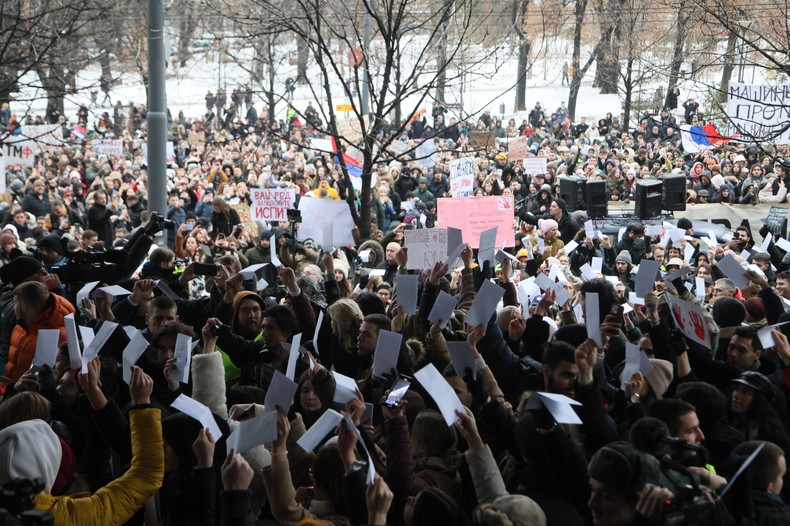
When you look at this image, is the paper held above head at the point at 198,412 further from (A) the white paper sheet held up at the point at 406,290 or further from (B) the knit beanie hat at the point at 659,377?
(A) the white paper sheet held up at the point at 406,290

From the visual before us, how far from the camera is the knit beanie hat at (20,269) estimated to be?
6762 mm

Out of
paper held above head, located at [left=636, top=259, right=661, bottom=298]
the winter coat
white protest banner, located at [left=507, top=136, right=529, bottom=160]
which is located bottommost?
the winter coat

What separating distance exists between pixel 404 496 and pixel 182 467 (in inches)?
37.1

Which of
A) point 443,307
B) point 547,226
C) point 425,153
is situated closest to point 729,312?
point 443,307

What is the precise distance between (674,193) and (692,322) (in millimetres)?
9985

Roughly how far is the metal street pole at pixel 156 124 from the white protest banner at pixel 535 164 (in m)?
12.5

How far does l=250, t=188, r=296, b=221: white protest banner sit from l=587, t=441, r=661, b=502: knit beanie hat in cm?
1092

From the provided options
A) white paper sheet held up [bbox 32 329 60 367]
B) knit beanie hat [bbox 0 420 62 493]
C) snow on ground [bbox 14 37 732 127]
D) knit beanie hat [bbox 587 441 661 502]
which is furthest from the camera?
snow on ground [bbox 14 37 732 127]

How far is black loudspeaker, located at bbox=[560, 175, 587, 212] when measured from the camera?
16.3m

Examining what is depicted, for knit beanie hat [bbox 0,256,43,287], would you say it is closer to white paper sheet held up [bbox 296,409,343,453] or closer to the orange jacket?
the orange jacket

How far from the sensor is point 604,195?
15336 mm

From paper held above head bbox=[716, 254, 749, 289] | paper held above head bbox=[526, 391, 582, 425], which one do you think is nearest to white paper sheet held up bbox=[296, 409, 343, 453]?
paper held above head bbox=[526, 391, 582, 425]

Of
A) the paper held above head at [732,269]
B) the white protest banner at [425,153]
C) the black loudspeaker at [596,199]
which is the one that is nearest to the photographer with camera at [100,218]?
the black loudspeaker at [596,199]

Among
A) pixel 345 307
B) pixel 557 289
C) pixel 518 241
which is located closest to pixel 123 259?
pixel 345 307
